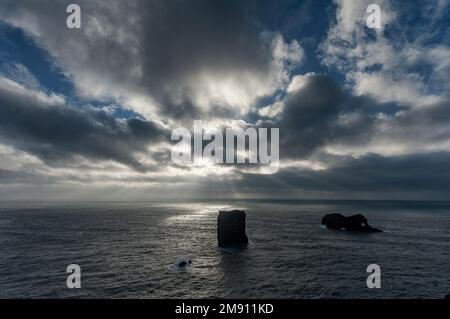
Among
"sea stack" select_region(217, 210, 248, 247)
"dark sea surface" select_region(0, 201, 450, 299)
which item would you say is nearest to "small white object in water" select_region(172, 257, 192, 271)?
"dark sea surface" select_region(0, 201, 450, 299)

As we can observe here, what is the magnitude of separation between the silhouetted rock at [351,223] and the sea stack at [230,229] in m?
50.2

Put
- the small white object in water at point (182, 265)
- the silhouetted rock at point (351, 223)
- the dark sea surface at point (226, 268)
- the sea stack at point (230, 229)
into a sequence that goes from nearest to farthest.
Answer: the dark sea surface at point (226, 268) → the small white object in water at point (182, 265) → the sea stack at point (230, 229) → the silhouetted rock at point (351, 223)

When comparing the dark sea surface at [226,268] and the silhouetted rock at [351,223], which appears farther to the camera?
the silhouetted rock at [351,223]

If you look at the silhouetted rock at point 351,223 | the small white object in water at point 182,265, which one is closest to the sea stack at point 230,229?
the small white object in water at point 182,265

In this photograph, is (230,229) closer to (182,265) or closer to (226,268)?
(226,268)

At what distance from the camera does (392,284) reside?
34.6 metres

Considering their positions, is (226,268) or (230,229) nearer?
(226,268)

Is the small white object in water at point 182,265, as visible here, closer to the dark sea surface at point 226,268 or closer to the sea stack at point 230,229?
the dark sea surface at point 226,268

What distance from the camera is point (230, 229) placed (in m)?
59.6

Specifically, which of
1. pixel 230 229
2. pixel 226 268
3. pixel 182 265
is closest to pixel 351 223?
pixel 230 229

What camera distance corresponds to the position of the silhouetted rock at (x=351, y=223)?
85781mm

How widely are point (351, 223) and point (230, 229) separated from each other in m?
58.1
